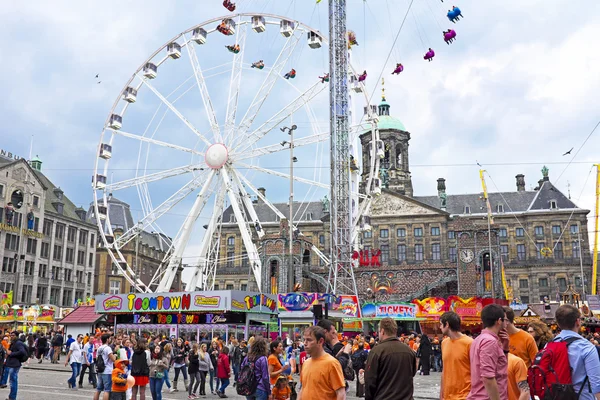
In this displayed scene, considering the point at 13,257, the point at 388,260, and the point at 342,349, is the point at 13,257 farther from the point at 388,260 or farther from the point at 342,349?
the point at 342,349

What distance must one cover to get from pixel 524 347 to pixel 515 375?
0.88 meters

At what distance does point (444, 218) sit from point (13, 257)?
53639 mm

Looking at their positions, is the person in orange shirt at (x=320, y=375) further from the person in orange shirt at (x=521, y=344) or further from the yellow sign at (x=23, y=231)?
the yellow sign at (x=23, y=231)

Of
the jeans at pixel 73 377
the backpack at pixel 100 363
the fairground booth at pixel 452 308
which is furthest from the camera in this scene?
the fairground booth at pixel 452 308

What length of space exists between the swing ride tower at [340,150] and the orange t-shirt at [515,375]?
32.0m

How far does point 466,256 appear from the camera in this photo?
161 feet

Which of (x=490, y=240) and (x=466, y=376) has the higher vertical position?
(x=490, y=240)

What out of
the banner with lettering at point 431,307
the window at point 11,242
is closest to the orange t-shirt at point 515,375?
the banner with lettering at point 431,307

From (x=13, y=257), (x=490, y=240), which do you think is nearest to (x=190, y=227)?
(x=490, y=240)

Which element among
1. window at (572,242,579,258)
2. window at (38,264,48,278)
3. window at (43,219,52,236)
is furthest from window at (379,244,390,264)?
window at (38,264,48,278)

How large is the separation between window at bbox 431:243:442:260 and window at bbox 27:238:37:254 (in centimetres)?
4993

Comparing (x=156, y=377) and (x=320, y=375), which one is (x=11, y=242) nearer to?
(x=156, y=377)

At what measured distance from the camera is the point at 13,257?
61.0 meters

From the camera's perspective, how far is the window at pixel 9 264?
2363 inches
